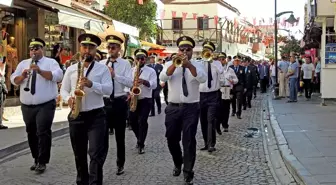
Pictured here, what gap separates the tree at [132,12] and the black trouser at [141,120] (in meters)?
19.8

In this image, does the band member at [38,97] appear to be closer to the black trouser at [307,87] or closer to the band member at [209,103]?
the band member at [209,103]

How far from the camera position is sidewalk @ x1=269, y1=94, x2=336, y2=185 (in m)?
7.43

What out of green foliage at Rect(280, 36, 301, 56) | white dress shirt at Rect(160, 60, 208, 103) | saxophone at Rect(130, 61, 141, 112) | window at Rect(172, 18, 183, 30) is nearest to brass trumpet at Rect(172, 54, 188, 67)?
white dress shirt at Rect(160, 60, 208, 103)

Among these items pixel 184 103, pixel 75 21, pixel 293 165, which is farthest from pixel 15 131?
pixel 293 165

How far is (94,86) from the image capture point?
6258 mm

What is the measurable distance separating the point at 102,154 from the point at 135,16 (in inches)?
942

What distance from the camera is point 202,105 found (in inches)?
403

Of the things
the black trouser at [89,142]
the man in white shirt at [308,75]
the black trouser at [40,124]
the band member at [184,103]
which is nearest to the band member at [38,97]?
the black trouser at [40,124]

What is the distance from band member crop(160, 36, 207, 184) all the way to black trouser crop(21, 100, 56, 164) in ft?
6.49

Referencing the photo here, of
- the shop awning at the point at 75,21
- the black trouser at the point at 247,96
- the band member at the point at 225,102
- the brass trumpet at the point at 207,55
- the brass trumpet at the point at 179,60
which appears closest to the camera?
the brass trumpet at the point at 179,60

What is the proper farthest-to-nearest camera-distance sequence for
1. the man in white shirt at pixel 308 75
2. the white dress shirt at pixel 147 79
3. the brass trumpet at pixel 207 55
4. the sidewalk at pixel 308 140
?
the man in white shirt at pixel 308 75 < the white dress shirt at pixel 147 79 < the brass trumpet at pixel 207 55 < the sidewalk at pixel 308 140

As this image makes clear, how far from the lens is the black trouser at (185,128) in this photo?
7.29 meters

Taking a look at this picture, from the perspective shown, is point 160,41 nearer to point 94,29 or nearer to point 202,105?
point 94,29

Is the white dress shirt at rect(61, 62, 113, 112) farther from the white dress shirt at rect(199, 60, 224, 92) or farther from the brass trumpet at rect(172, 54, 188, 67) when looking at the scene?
the white dress shirt at rect(199, 60, 224, 92)
